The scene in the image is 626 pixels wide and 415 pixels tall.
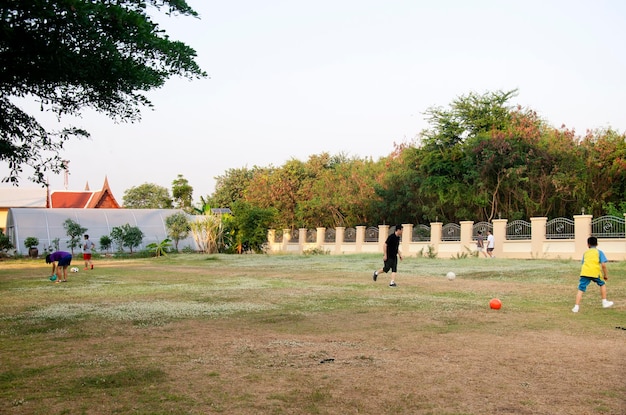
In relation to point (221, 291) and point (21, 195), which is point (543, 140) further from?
point (21, 195)

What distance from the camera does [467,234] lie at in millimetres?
37812

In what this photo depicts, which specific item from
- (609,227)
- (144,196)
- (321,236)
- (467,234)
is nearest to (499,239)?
(467,234)

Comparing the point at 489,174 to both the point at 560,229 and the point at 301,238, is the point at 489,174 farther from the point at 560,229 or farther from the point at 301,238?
the point at 301,238

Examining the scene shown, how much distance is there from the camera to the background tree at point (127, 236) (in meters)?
52.8

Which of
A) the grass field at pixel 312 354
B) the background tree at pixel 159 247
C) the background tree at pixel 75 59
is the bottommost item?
the background tree at pixel 159 247

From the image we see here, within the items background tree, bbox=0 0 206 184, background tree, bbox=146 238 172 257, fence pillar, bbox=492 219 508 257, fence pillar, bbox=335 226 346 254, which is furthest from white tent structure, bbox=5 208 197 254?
background tree, bbox=0 0 206 184

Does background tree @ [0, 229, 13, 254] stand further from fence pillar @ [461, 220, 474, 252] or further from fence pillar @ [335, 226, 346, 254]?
fence pillar @ [461, 220, 474, 252]

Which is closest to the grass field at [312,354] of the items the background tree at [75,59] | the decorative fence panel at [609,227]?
the background tree at [75,59]

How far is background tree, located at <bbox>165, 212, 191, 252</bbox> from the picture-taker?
55125mm

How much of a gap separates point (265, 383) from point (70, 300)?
34.5 feet

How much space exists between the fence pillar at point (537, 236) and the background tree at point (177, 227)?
3168cm

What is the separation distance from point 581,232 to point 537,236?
2.95 meters

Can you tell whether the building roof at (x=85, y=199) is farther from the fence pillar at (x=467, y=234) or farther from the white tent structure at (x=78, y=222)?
the fence pillar at (x=467, y=234)

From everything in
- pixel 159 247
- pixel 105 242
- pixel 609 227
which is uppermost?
pixel 609 227
